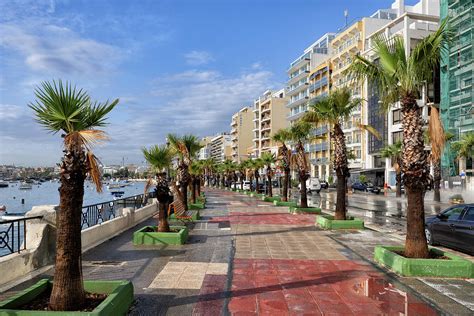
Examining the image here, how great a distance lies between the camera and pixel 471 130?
44250 millimetres

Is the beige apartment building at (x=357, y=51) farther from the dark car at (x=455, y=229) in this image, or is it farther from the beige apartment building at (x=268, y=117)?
the dark car at (x=455, y=229)

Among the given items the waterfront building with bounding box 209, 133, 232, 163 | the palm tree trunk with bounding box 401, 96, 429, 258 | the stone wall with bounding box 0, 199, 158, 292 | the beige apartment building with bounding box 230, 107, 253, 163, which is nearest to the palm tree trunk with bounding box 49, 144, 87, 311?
the stone wall with bounding box 0, 199, 158, 292

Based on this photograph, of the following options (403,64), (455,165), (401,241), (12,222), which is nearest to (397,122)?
(455,165)

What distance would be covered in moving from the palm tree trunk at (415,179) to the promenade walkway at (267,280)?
0.99 m

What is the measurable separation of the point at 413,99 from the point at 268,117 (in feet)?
337

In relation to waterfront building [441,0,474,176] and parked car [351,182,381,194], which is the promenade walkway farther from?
parked car [351,182,381,194]

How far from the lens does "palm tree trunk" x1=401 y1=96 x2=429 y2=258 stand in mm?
8805

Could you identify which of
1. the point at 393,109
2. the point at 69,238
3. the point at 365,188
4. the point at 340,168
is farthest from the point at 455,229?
the point at 393,109

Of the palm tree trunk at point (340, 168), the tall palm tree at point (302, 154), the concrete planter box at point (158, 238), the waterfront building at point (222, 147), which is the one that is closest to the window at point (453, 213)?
the palm tree trunk at point (340, 168)

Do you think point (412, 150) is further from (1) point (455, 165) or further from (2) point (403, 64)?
(1) point (455, 165)

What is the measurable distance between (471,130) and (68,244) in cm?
4838

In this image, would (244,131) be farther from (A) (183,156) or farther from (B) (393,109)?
(A) (183,156)

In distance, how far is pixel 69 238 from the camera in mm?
5406

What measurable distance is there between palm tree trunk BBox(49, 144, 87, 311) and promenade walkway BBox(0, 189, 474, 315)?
109 cm
